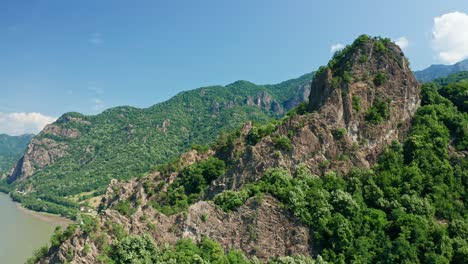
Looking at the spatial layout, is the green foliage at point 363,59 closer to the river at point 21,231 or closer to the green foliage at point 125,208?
the green foliage at point 125,208

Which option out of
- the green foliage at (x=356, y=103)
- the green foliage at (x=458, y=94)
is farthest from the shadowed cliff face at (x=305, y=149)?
the green foliage at (x=458, y=94)

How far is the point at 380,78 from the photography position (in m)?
59.3

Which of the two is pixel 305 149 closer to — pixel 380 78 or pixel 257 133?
pixel 257 133

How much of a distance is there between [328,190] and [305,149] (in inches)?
291

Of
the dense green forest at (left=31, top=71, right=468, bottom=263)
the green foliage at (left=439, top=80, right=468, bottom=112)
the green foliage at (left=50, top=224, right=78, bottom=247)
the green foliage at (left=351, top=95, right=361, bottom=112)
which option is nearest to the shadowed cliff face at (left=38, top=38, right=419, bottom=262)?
the green foliage at (left=351, top=95, right=361, bottom=112)

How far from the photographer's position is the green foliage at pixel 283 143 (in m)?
51.1

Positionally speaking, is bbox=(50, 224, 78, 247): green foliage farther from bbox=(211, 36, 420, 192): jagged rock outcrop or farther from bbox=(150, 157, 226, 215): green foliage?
bbox=(211, 36, 420, 192): jagged rock outcrop

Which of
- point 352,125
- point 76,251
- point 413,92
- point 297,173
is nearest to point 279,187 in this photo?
point 297,173

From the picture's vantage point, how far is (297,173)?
48.9 m

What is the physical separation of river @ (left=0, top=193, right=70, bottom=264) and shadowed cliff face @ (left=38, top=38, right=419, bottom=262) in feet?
128

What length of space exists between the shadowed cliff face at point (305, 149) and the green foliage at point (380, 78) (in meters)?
0.17

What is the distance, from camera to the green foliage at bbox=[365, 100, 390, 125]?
2175 inches

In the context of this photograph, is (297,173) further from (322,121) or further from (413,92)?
(413,92)

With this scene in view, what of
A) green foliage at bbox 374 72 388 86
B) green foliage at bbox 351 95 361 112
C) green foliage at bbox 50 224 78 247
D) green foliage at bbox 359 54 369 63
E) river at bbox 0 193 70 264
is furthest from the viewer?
river at bbox 0 193 70 264
